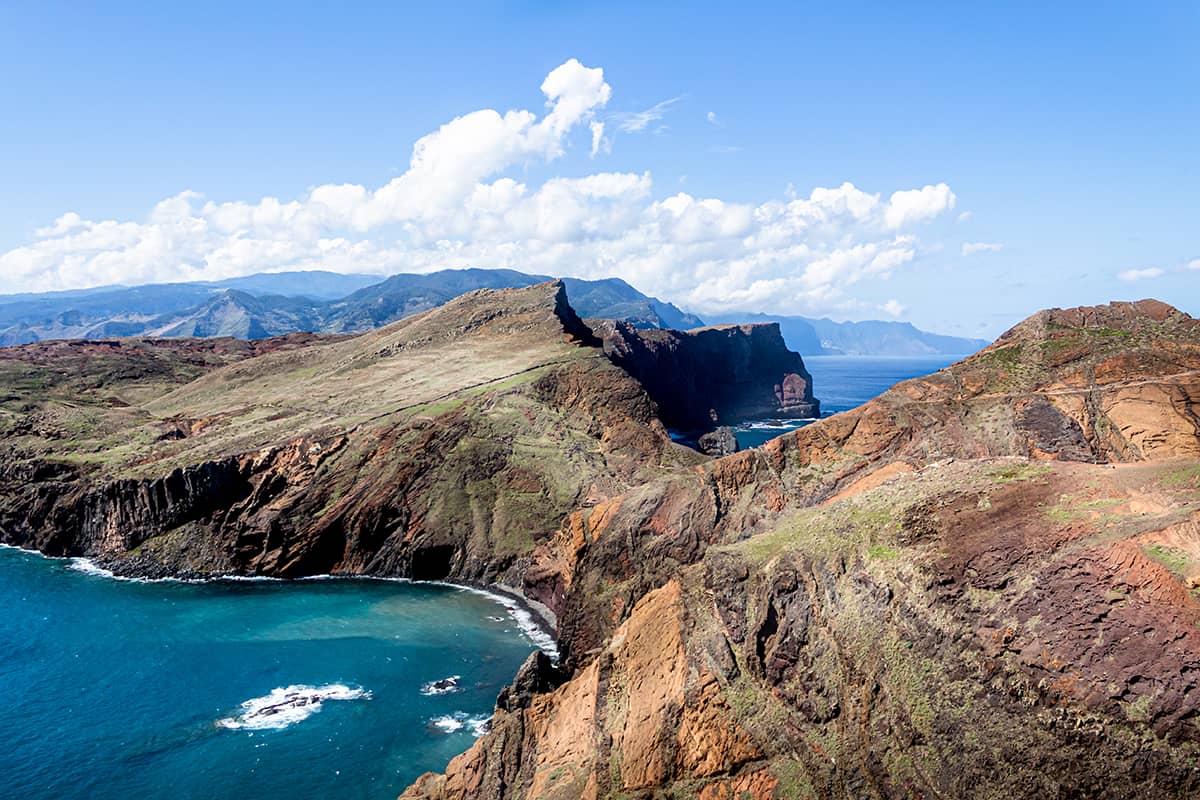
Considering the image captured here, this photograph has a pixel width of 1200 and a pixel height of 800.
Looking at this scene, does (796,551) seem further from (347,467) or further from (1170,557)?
(347,467)

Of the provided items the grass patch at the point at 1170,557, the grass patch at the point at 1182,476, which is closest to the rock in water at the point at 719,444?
the grass patch at the point at 1182,476

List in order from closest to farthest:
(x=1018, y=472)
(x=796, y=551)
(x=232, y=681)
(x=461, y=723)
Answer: (x=1018, y=472)
(x=796, y=551)
(x=461, y=723)
(x=232, y=681)

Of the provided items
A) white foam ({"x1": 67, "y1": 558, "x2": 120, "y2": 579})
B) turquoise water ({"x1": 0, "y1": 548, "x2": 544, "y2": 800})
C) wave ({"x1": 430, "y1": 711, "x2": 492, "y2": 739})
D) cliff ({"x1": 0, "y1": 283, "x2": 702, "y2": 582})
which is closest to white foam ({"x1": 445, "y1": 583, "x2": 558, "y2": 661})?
turquoise water ({"x1": 0, "y1": 548, "x2": 544, "y2": 800})

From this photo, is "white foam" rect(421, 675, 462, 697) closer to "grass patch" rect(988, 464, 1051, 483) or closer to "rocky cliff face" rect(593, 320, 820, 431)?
"grass patch" rect(988, 464, 1051, 483)

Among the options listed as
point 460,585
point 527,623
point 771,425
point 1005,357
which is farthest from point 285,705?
point 771,425

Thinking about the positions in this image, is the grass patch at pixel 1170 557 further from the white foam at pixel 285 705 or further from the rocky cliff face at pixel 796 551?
the white foam at pixel 285 705

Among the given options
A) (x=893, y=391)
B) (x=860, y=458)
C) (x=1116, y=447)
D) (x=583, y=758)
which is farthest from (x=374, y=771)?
(x=1116, y=447)
